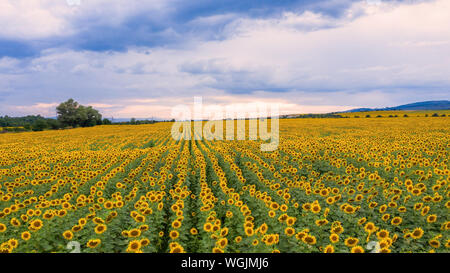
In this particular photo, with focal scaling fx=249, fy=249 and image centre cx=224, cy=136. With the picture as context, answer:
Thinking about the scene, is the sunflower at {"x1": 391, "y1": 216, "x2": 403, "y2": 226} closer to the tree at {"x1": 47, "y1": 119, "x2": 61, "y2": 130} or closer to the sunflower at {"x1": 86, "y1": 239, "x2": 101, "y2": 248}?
the sunflower at {"x1": 86, "y1": 239, "x2": 101, "y2": 248}

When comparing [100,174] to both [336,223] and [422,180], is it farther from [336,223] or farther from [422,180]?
[422,180]

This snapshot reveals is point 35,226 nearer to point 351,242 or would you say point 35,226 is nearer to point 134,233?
point 134,233

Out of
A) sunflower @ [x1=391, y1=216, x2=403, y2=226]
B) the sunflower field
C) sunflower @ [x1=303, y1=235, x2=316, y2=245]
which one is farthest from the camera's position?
sunflower @ [x1=391, y1=216, x2=403, y2=226]

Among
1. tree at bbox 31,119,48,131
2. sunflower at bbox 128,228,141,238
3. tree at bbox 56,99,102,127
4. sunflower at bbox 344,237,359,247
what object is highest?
tree at bbox 56,99,102,127

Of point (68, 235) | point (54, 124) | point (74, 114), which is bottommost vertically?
point (68, 235)

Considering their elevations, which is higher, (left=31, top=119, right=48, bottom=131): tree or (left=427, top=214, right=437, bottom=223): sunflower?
(left=31, top=119, right=48, bottom=131): tree

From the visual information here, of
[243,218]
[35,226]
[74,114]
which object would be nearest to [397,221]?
[243,218]

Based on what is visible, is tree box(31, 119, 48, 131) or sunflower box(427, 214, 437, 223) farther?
tree box(31, 119, 48, 131)

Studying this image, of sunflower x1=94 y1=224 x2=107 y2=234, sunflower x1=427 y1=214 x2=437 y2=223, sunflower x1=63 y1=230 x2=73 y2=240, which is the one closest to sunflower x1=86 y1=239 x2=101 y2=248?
sunflower x1=94 y1=224 x2=107 y2=234

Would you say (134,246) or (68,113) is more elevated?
(68,113)

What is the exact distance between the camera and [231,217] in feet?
20.7

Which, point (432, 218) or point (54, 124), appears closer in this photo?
point (432, 218)

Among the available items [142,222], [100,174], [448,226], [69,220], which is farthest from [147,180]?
[448,226]

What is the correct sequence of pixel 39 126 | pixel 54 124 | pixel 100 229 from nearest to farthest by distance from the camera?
pixel 100 229
pixel 39 126
pixel 54 124
